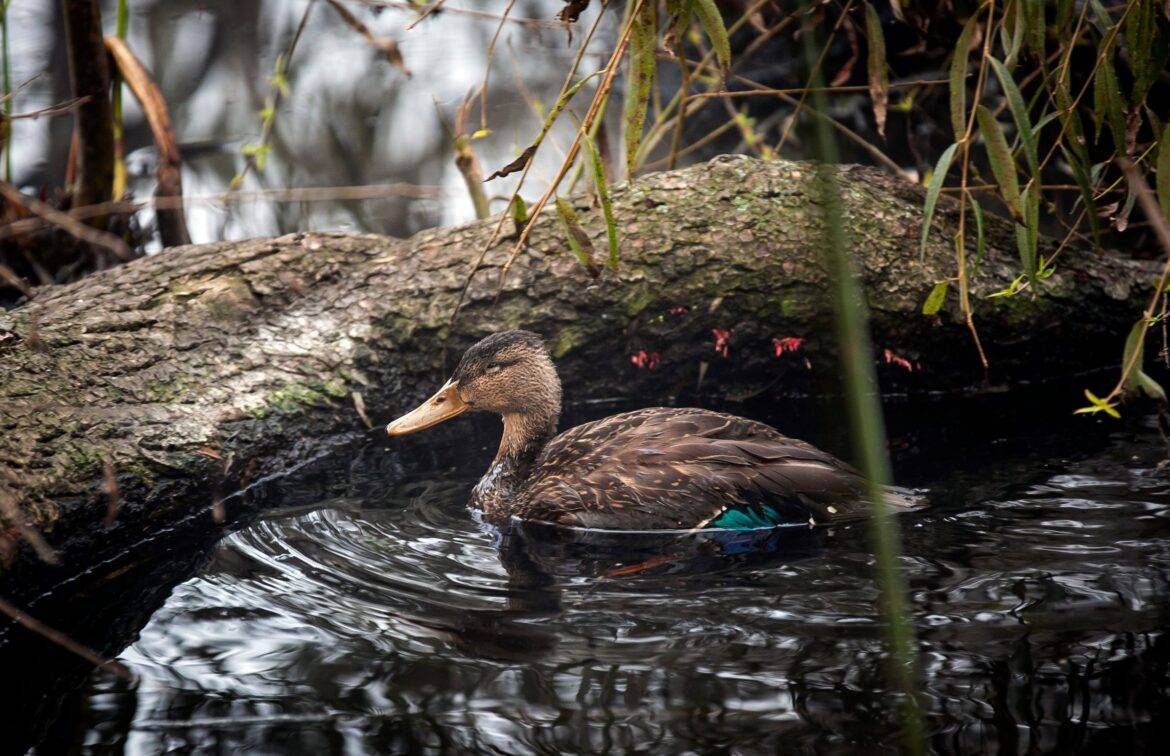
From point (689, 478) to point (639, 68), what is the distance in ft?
5.58

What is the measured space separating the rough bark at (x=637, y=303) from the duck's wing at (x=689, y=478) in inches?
38.2

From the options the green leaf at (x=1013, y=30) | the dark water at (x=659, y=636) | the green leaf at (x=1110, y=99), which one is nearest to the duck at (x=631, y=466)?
the dark water at (x=659, y=636)

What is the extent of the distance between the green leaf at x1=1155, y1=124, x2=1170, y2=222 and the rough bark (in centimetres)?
202

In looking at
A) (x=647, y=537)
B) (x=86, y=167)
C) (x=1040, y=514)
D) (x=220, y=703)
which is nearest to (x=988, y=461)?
(x=1040, y=514)

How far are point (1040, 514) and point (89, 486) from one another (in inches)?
136

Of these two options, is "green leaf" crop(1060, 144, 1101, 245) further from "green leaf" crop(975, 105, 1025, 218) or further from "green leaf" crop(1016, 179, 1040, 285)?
"green leaf" crop(975, 105, 1025, 218)

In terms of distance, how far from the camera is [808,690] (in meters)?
2.81

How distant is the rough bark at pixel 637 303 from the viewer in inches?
197

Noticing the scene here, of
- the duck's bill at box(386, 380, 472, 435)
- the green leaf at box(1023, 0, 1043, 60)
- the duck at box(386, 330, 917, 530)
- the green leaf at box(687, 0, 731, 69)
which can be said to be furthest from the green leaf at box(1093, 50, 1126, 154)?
the duck's bill at box(386, 380, 472, 435)

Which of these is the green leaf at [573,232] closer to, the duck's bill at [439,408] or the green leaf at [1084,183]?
the green leaf at [1084,183]

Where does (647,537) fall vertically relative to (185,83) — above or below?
below

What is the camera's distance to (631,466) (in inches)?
169

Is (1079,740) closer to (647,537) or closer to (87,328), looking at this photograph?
(647,537)

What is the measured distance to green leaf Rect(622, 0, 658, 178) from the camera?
305 cm
